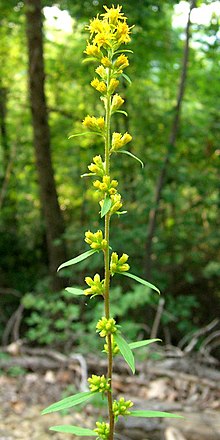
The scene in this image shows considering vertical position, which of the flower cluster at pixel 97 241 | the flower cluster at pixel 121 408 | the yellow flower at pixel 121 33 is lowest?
the flower cluster at pixel 121 408

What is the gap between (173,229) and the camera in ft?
25.9

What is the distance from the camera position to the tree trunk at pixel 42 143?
625 cm

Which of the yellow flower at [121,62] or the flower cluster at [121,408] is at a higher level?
the yellow flower at [121,62]

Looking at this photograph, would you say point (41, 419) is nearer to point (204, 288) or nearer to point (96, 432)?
point (96, 432)

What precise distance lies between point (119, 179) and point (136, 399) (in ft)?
11.7

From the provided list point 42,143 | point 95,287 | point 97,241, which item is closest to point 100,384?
point 95,287

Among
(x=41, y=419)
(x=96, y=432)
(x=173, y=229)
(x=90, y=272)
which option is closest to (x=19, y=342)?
(x=41, y=419)

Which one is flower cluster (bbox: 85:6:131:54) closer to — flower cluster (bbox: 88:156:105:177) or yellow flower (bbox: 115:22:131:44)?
yellow flower (bbox: 115:22:131:44)

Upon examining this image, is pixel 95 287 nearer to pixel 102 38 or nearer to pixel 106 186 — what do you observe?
pixel 106 186

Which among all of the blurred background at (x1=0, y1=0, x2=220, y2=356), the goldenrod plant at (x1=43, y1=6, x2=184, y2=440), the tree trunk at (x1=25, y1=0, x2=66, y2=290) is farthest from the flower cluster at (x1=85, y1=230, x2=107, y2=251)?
the tree trunk at (x1=25, y1=0, x2=66, y2=290)

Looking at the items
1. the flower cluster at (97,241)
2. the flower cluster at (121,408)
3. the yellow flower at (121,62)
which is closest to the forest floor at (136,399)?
the flower cluster at (121,408)

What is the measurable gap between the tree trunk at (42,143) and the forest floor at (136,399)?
203 cm

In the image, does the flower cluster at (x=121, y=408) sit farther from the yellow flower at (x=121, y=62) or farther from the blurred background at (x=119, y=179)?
the blurred background at (x=119, y=179)

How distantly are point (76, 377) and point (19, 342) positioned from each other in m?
0.87
